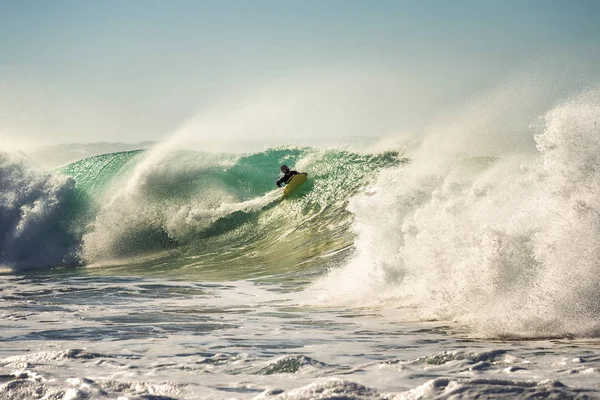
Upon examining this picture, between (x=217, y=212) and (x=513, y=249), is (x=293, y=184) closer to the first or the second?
(x=217, y=212)

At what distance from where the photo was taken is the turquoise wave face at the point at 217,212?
16000 millimetres

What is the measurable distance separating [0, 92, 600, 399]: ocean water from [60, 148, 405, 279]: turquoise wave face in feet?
0.58

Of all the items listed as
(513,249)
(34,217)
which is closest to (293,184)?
(34,217)

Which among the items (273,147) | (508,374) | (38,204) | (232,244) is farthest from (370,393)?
(273,147)

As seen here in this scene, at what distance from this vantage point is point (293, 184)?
20031 millimetres

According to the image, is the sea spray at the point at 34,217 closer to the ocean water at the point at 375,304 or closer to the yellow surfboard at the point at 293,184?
the ocean water at the point at 375,304

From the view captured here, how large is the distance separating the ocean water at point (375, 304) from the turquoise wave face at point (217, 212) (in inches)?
7.0

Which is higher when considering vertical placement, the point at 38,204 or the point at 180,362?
the point at 38,204

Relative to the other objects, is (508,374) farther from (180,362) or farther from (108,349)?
(108,349)

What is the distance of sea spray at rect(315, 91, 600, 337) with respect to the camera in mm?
6539

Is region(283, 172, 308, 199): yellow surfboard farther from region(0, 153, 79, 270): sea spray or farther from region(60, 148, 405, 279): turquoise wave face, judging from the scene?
region(0, 153, 79, 270): sea spray

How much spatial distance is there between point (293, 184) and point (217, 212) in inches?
95.9

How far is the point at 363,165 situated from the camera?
20.8m

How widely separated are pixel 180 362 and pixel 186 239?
44.2 feet
